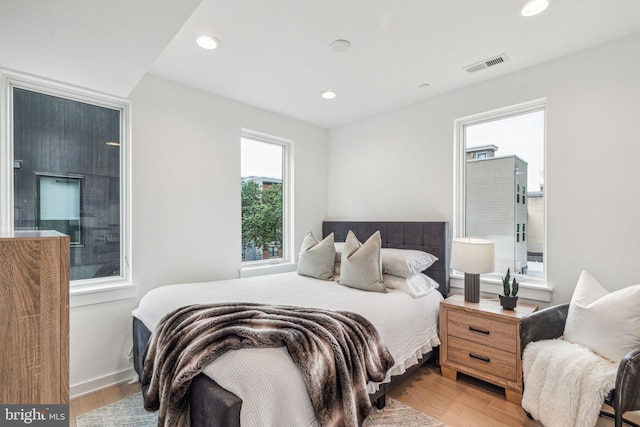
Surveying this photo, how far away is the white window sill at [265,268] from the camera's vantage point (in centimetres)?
339

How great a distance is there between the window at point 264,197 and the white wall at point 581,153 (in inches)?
70.8

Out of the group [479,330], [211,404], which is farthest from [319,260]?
[211,404]

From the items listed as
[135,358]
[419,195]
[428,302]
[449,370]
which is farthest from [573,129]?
[135,358]

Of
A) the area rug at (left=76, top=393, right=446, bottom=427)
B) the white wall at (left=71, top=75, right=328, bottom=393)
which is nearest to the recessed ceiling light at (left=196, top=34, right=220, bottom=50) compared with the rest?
the white wall at (left=71, top=75, right=328, bottom=393)

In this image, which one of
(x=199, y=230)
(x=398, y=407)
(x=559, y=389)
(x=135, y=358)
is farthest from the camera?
(x=199, y=230)

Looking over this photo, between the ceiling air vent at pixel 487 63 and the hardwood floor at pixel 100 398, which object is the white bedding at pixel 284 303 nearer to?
the hardwood floor at pixel 100 398

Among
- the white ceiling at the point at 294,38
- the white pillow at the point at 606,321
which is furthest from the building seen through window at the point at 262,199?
the white pillow at the point at 606,321

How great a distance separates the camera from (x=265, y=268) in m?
3.54

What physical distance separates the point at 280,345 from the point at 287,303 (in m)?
0.71

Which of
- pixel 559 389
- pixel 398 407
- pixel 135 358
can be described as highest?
pixel 559 389

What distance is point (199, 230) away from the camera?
9.89ft

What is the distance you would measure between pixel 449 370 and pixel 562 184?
1763 mm

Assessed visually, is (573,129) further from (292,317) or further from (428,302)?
(292,317)

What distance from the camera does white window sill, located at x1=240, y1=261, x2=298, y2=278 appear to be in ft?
11.1
